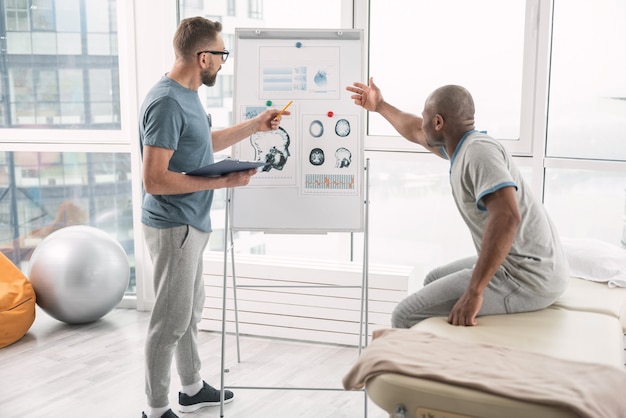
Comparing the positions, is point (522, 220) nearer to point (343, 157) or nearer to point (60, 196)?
point (343, 157)

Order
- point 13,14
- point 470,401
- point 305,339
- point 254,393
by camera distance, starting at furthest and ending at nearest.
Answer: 1. point 13,14
2. point 305,339
3. point 254,393
4. point 470,401

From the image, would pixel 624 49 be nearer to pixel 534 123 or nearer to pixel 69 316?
pixel 534 123

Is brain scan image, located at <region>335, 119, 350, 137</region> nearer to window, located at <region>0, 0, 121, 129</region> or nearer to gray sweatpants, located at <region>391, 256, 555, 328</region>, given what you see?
gray sweatpants, located at <region>391, 256, 555, 328</region>

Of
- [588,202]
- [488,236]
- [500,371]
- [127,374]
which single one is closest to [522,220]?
[488,236]

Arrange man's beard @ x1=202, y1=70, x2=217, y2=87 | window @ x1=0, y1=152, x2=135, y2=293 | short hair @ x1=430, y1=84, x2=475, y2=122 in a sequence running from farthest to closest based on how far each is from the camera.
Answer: window @ x1=0, y1=152, x2=135, y2=293
man's beard @ x1=202, y1=70, x2=217, y2=87
short hair @ x1=430, y1=84, x2=475, y2=122

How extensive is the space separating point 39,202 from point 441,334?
306cm

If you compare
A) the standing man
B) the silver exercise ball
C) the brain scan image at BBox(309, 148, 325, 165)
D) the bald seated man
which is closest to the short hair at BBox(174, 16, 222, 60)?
the standing man

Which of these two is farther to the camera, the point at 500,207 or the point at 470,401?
the point at 500,207

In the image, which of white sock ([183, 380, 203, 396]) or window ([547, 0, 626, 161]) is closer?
white sock ([183, 380, 203, 396])

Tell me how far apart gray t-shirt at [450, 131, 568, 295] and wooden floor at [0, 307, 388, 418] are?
0.93 m

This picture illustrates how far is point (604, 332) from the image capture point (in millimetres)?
2334

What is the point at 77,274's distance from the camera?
12.5ft

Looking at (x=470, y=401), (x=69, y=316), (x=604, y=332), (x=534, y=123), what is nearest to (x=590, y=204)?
(x=534, y=123)

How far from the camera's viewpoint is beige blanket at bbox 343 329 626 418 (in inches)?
71.6
